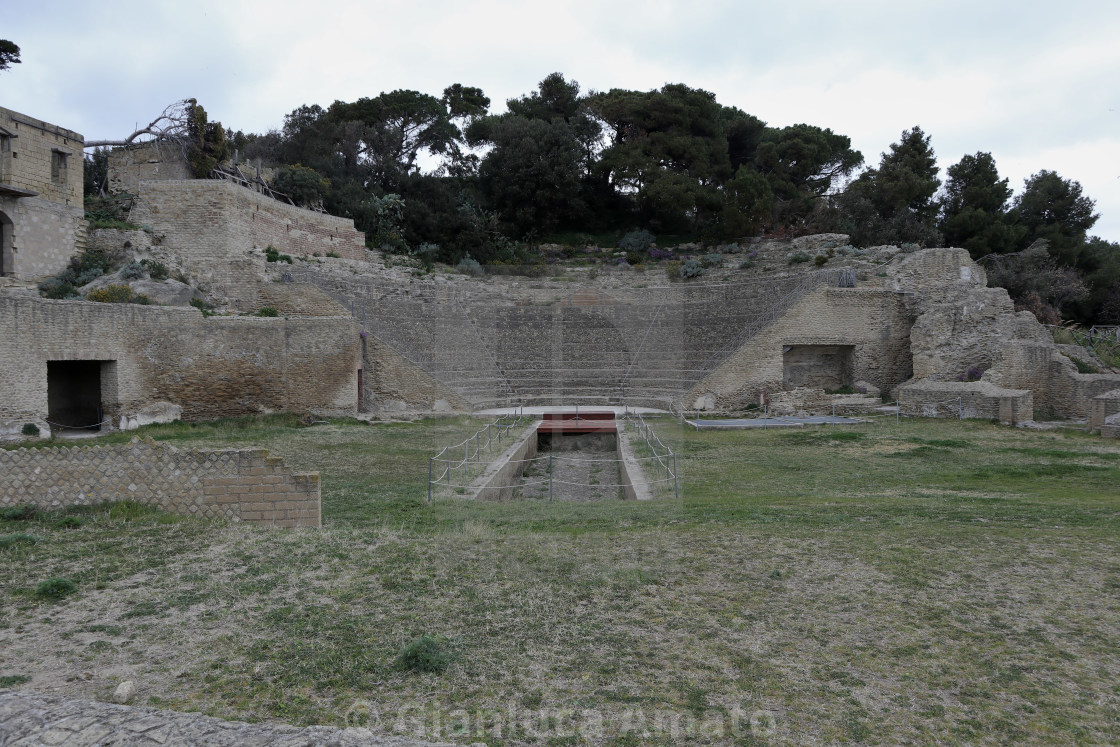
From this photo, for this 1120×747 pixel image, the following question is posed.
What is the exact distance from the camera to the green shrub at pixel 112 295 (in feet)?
55.0

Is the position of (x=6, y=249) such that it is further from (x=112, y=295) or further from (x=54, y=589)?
(x=54, y=589)

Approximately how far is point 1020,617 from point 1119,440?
11.5 m

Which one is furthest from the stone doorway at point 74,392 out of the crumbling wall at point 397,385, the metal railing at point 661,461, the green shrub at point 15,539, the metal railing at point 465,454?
the metal railing at point 661,461

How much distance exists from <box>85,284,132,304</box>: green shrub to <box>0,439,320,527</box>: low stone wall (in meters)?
11.0

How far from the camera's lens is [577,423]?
17.1 m

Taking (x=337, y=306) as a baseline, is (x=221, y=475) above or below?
below

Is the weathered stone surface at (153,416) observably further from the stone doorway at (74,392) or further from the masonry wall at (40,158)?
the masonry wall at (40,158)

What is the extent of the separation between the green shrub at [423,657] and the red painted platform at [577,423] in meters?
12.5

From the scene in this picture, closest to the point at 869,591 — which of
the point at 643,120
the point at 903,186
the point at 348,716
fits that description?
the point at 348,716

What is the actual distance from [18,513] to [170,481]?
1.43 meters

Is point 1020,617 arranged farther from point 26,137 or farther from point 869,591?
point 26,137

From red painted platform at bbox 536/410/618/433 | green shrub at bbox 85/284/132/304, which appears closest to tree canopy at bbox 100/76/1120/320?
green shrub at bbox 85/284/132/304

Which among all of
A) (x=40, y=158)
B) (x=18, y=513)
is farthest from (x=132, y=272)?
(x=18, y=513)

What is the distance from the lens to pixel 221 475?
276 inches
